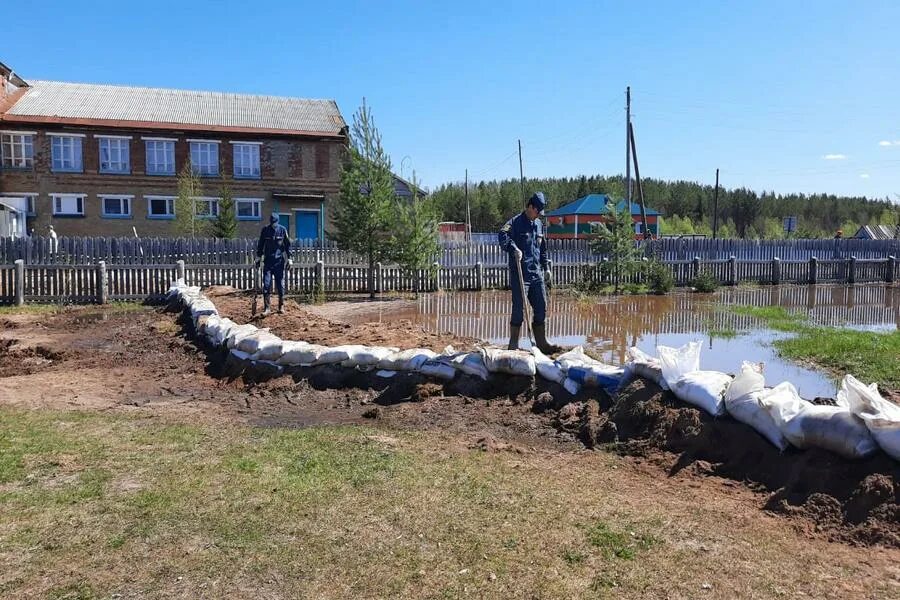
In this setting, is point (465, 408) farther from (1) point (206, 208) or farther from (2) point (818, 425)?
(1) point (206, 208)

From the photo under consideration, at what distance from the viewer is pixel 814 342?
10.5 metres

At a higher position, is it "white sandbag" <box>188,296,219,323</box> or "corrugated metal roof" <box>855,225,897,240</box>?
"corrugated metal roof" <box>855,225,897,240</box>

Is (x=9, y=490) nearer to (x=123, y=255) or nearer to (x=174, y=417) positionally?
(x=174, y=417)

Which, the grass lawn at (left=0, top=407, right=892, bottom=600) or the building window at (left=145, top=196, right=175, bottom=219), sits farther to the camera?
the building window at (left=145, top=196, right=175, bottom=219)

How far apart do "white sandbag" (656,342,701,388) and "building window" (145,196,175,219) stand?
3227 cm

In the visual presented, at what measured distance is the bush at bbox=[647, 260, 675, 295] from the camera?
71.0ft

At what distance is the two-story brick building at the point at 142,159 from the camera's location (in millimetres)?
32781

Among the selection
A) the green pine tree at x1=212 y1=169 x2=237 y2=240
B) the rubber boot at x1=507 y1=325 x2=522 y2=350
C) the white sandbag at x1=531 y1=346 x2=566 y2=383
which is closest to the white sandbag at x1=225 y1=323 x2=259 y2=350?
the rubber boot at x1=507 y1=325 x2=522 y2=350

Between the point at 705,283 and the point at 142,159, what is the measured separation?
1029 inches

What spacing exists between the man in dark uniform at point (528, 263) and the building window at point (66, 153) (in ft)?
101

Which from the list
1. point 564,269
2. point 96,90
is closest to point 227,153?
point 96,90

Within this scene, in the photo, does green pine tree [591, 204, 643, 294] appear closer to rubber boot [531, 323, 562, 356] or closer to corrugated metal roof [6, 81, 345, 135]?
rubber boot [531, 323, 562, 356]

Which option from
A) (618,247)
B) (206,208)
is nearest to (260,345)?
(618,247)

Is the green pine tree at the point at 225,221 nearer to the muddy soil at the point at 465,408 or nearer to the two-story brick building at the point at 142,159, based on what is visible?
the two-story brick building at the point at 142,159
